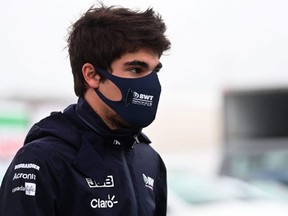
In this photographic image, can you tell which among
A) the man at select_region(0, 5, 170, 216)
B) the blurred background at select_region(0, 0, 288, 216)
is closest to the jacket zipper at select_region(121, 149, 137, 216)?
the man at select_region(0, 5, 170, 216)

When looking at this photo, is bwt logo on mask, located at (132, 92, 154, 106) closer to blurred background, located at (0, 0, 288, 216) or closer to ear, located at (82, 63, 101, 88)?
ear, located at (82, 63, 101, 88)

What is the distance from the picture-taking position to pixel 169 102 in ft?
9.00

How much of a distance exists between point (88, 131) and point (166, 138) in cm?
177

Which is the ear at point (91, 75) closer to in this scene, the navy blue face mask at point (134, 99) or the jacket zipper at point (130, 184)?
the navy blue face mask at point (134, 99)

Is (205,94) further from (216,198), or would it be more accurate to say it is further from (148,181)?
(148,181)

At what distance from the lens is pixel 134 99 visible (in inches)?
44.9

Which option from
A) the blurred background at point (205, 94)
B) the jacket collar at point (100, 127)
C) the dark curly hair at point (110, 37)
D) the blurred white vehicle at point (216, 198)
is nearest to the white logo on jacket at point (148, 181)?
the jacket collar at point (100, 127)

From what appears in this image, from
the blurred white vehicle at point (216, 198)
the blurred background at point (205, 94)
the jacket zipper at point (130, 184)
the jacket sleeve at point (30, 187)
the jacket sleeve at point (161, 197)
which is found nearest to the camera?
the jacket sleeve at point (30, 187)

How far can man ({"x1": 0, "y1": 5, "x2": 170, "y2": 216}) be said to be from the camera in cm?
108

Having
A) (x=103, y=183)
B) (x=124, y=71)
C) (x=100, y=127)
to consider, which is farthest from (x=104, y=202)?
(x=124, y=71)

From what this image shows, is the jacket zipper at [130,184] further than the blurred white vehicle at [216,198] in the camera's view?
No

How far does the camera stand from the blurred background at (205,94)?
219cm

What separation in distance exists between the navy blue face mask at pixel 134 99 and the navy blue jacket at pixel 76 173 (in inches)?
1.5

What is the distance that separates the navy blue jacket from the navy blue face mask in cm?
4
